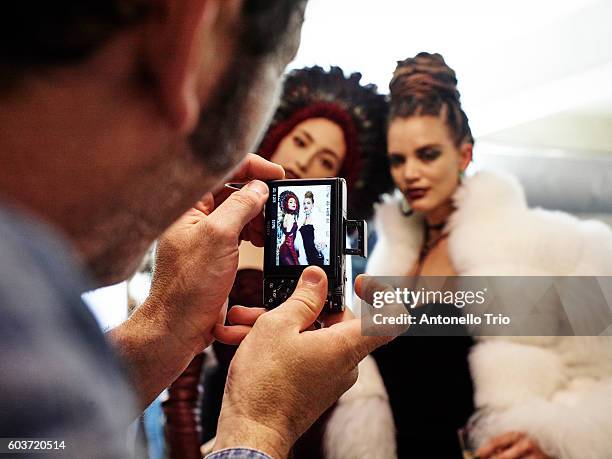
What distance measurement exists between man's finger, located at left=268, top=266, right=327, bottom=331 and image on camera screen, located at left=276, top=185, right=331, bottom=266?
3 cm

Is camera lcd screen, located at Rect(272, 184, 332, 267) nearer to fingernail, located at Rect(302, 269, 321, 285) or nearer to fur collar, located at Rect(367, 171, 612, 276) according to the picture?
fingernail, located at Rect(302, 269, 321, 285)

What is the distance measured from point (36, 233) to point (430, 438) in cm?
84

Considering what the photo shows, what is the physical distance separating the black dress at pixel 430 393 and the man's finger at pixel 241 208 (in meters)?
0.40

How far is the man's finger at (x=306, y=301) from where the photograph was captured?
0.62m

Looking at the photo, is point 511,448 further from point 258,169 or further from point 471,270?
point 258,169

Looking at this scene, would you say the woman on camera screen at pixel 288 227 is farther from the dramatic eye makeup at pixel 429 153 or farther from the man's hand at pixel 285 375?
the dramatic eye makeup at pixel 429 153

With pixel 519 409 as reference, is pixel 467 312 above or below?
above

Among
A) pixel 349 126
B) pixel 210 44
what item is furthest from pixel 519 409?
pixel 210 44

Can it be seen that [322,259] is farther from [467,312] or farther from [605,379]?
[605,379]

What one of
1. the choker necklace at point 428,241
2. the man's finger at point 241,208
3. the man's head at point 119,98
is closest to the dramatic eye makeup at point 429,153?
the choker necklace at point 428,241

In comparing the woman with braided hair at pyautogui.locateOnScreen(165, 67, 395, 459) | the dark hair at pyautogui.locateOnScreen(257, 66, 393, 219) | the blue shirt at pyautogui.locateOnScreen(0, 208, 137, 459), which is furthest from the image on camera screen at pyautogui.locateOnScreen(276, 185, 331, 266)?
the blue shirt at pyautogui.locateOnScreen(0, 208, 137, 459)

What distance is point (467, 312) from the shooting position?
0.98 metres

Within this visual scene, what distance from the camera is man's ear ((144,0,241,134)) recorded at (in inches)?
11.4

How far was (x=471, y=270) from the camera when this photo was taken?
997 mm
